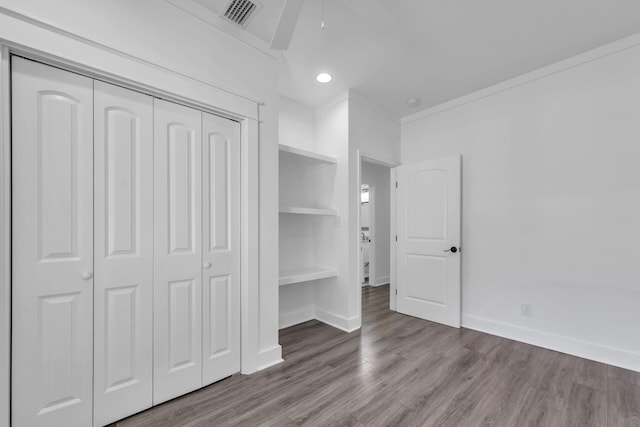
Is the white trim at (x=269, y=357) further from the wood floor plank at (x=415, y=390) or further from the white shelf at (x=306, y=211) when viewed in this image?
the white shelf at (x=306, y=211)

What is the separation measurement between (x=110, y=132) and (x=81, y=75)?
333 mm

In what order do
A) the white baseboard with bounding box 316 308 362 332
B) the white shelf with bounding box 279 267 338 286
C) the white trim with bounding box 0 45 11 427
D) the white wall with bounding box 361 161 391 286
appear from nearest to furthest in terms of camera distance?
the white trim with bounding box 0 45 11 427
the white shelf with bounding box 279 267 338 286
the white baseboard with bounding box 316 308 362 332
the white wall with bounding box 361 161 391 286

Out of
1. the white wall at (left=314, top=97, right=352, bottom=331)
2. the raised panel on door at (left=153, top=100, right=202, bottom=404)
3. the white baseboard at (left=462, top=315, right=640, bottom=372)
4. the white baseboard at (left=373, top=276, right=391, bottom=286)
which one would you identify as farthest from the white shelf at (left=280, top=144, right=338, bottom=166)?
the white baseboard at (left=373, top=276, right=391, bottom=286)

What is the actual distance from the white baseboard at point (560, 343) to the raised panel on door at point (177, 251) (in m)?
2.98

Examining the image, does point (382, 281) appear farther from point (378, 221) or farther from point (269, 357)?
point (269, 357)

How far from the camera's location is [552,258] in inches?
109

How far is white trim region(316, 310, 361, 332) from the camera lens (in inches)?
127

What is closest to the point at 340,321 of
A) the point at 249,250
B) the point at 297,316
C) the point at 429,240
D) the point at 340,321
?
the point at 340,321

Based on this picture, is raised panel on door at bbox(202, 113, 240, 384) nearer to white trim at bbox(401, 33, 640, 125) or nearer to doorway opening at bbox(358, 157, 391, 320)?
white trim at bbox(401, 33, 640, 125)

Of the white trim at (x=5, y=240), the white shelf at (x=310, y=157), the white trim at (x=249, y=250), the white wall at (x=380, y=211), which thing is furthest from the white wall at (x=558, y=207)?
the white trim at (x=5, y=240)

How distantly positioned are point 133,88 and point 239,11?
86cm

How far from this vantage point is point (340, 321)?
10.8 ft

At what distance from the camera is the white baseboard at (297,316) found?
132 inches

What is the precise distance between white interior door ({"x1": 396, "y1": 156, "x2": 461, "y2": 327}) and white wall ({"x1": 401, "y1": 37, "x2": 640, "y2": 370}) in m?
0.17
